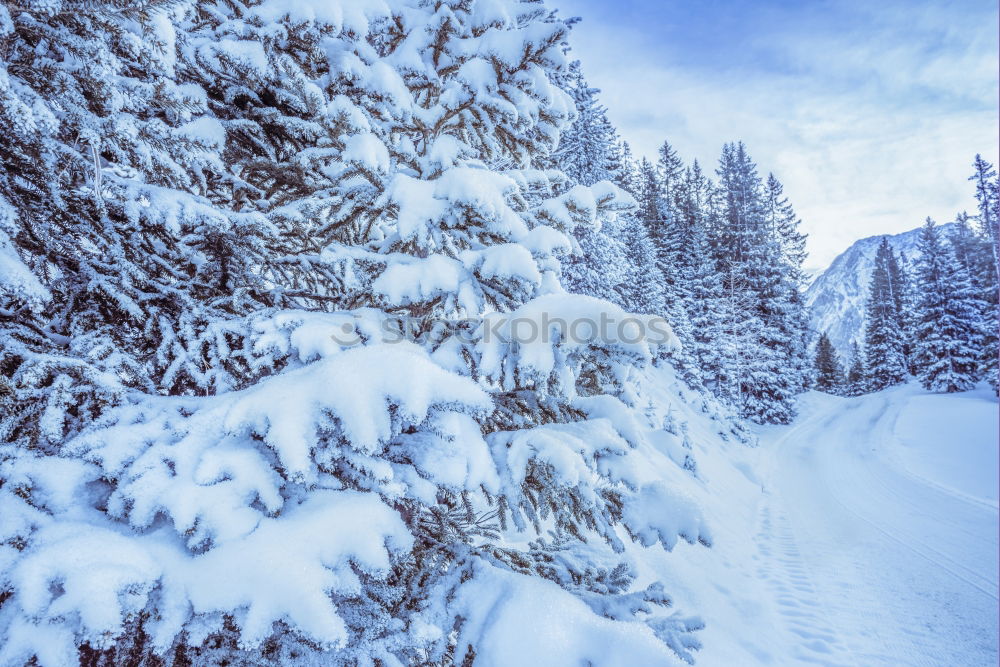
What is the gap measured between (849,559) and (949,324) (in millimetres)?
36335

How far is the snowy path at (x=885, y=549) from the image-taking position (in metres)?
5.61

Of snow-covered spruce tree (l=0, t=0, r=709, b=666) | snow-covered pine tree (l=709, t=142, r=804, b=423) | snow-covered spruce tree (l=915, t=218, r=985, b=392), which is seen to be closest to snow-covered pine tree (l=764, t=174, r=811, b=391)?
snow-covered pine tree (l=709, t=142, r=804, b=423)

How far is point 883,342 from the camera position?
4606 centimetres

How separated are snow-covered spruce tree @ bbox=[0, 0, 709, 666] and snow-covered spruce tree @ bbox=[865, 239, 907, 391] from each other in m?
57.5

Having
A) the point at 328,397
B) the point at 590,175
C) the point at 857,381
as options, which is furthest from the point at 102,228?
the point at 857,381

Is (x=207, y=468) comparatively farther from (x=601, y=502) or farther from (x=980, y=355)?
(x=980, y=355)

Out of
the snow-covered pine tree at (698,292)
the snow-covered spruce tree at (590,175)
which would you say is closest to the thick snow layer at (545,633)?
the snow-covered spruce tree at (590,175)

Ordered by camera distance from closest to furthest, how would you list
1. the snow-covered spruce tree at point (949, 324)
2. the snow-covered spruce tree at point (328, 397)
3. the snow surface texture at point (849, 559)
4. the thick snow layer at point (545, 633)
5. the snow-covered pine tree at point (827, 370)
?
the snow-covered spruce tree at point (328, 397) < the thick snow layer at point (545, 633) < the snow surface texture at point (849, 559) < the snow-covered spruce tree at point (949, 324) < the snow-covered pine tree at point (827, 370)

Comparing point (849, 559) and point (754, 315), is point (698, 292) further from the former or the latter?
point (849, 559)

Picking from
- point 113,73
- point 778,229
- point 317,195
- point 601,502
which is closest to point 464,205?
point 317,195

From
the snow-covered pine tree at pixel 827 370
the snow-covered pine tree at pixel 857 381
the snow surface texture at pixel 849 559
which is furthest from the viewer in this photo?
the snow-covered pine tree at pixel 827 370

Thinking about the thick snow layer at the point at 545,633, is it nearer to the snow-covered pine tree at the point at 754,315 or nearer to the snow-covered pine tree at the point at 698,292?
the snow-covered pine tree at the point at 698,292

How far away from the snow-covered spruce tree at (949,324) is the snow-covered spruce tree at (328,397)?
43268 mm

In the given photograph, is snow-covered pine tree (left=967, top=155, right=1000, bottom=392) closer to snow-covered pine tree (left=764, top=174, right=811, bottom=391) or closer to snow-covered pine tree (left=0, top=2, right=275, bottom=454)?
snow-covered pine tree (left=764, top=174, right=811, bottom=391)
